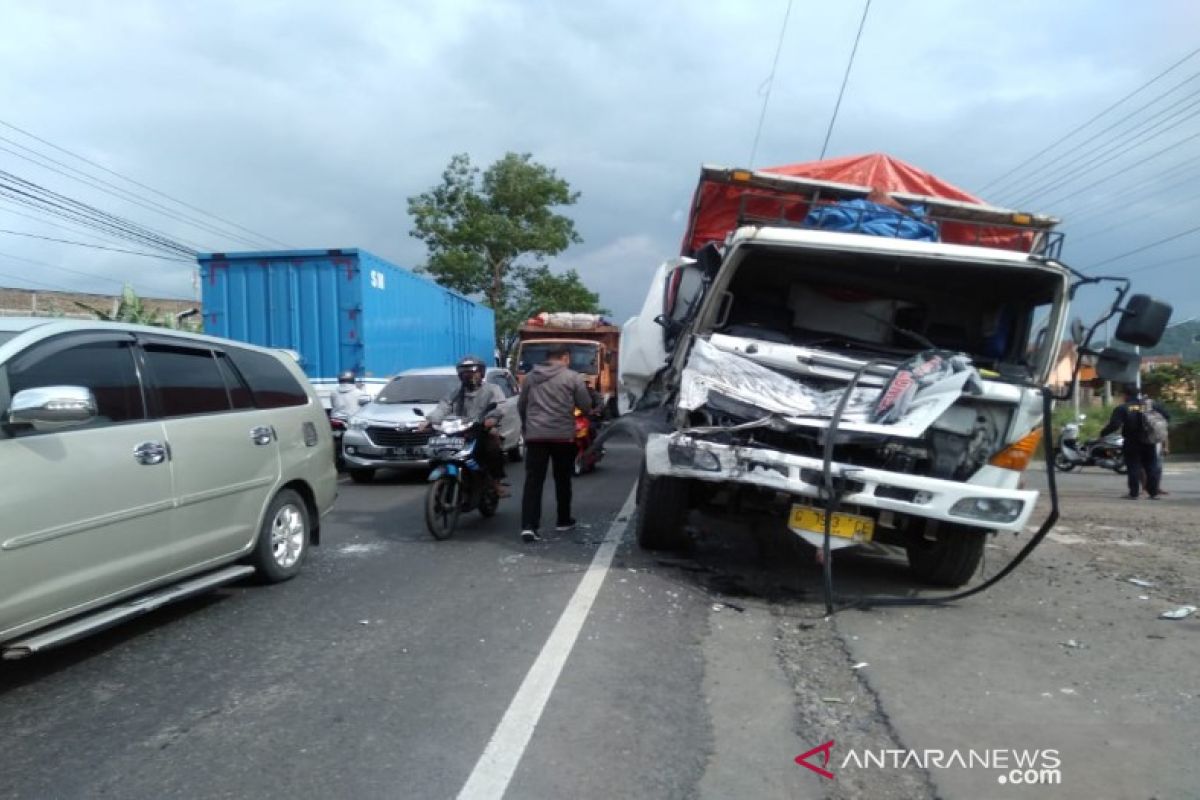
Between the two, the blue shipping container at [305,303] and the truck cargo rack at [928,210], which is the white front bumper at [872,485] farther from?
the blue shipping container at [305,303]

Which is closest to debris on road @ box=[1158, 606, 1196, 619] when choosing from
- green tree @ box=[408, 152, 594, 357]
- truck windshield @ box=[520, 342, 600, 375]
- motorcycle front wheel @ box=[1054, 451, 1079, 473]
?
truck windshield @ box=[520, 342, 600, 375]

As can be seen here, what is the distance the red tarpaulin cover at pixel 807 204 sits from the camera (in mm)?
7590

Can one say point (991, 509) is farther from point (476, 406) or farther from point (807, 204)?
point (476, 406)

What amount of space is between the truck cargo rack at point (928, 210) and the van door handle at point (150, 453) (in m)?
4.44

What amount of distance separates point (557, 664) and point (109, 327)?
121 inches

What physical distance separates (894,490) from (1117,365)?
1642 mm

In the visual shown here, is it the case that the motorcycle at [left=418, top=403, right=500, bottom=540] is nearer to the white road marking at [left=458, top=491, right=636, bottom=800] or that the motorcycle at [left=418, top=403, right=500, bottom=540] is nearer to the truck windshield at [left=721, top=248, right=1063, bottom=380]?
the white road marking at [left=458, top=491, right=636, bottom=800]

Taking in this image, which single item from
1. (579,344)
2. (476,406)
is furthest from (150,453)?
(579,344)

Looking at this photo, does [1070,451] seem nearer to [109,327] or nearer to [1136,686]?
[1136,686]

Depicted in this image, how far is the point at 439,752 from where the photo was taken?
11.7 ft

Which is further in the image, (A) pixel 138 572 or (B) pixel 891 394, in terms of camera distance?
(B) pixel 891 394

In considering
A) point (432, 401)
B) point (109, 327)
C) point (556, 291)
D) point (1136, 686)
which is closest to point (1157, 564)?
point (1136, 686)

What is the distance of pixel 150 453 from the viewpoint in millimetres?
4824

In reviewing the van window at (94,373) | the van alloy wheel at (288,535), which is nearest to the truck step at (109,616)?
the van alloy wheel at (288,535)
